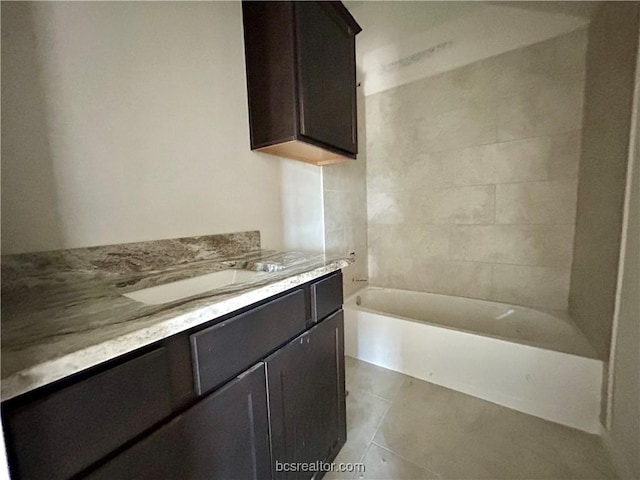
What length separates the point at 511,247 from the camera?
1921 millimetres

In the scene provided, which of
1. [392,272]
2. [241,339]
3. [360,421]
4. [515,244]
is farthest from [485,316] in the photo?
[241,339]

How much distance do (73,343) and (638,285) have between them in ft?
5.56

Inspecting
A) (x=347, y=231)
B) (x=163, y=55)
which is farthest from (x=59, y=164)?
(x=347, y=231)

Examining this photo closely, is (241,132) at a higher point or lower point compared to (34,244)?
higher

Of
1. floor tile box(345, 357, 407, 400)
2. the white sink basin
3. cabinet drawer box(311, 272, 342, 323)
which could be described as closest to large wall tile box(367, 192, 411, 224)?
floor tile box(345, 357, 407, 400)

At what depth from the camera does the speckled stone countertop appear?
13.6 inches

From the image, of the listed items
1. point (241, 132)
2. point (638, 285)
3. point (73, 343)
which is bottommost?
point (638, 285)

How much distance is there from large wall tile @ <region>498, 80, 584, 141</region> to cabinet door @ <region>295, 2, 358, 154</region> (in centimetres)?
124

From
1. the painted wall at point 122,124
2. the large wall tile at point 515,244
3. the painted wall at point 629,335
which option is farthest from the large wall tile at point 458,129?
the painted wall at point 122,124

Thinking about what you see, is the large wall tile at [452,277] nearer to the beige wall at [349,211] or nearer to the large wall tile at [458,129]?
the beige wall at [349,211]

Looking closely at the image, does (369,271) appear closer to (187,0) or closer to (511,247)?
(511,247)

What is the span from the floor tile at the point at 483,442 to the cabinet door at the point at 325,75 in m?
1.58

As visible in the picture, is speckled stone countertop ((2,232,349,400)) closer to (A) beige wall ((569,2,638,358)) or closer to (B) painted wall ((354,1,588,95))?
(A) beige wall ((569,2,638,358))

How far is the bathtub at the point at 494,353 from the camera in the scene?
4.11ft
